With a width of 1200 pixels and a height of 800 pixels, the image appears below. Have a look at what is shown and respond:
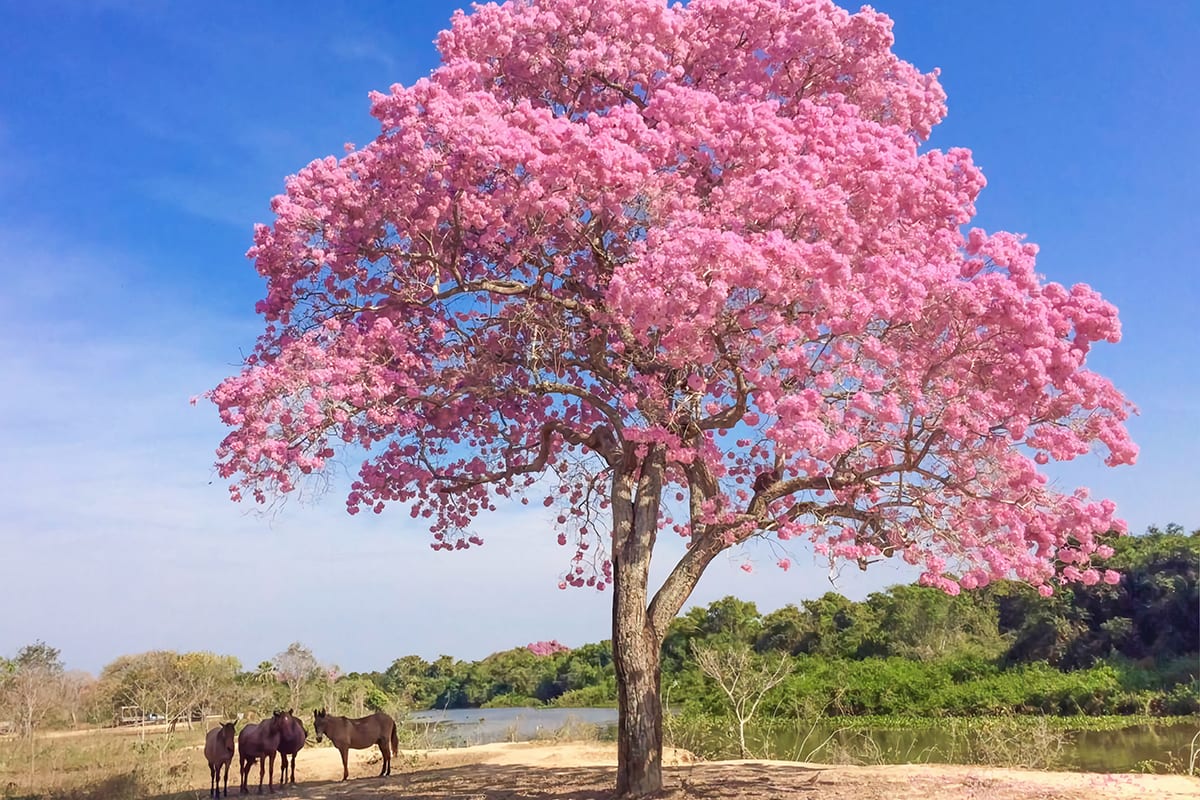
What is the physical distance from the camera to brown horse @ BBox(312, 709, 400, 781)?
48.5ft

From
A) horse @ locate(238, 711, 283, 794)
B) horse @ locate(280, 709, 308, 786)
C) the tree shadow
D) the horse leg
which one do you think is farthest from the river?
horse @ locate(238, 711, 283, 794)

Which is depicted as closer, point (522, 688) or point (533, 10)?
point (533, 10)

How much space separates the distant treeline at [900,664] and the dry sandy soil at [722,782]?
Answer: 23.6ft

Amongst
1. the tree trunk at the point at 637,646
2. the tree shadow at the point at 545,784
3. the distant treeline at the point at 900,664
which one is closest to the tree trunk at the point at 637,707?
the tree trunk at the point at 637,646

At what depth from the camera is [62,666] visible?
1801 inches

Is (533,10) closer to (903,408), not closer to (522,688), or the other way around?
(903,408)

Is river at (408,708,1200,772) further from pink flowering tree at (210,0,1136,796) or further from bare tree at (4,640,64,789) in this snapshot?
bare tree at (4,640,64,789)

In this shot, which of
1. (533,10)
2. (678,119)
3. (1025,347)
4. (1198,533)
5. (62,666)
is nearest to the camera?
(1025,347)

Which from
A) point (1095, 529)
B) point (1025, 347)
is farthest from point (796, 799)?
point (1025, 347)

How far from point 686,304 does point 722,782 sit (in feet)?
20.6

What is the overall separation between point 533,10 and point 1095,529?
8595mm

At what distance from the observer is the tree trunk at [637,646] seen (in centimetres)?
1032

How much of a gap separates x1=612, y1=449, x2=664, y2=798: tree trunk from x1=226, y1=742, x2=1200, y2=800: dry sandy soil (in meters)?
0.42

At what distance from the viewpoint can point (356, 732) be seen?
1513cm
